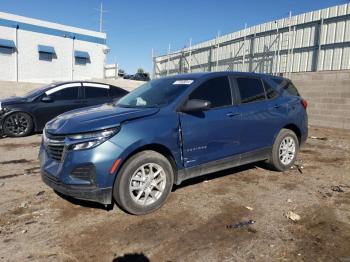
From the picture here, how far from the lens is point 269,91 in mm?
5945

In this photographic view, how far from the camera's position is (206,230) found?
380 cm

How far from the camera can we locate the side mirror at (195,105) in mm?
4445

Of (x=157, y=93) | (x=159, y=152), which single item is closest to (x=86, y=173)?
(x=159, y=152)

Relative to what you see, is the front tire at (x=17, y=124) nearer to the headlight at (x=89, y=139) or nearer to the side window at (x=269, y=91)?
the headlight at (x=89, y=139)

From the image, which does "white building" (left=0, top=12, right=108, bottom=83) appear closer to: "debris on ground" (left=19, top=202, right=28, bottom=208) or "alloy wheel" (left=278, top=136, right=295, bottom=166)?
"debris on ground" (left=19, top=202, right=28, bottom=208)

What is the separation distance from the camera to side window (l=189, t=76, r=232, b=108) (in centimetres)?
486

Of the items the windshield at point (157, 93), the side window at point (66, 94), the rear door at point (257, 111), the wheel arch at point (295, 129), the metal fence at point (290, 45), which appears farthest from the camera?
the metal fence at point (290, 45)

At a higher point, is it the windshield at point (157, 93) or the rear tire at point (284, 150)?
the windshield at point (157, 93)

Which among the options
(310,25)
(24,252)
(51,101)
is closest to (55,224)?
(24,252)

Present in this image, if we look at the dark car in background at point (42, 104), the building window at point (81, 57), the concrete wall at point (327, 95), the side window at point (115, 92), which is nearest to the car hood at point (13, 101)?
the dark car in background at point (42, 104)

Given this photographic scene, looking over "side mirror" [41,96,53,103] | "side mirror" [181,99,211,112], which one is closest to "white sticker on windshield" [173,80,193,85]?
"side mirror" [181,99,211,112]

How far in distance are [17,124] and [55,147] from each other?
5.92 meters

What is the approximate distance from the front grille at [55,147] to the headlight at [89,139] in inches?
6.7

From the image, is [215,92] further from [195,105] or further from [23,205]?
[23,205]
